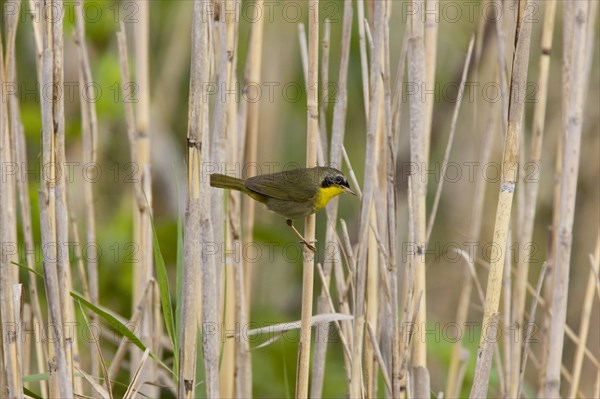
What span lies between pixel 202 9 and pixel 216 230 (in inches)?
24.6

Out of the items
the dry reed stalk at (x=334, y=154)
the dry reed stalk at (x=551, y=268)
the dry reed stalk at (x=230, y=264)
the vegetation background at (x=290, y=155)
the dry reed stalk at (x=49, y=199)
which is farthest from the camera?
the vegetation background at (x=290, y=155)

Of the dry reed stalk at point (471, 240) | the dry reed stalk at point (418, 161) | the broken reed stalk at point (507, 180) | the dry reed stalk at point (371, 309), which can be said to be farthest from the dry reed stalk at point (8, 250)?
the dry reed stalk at point (471, 240)

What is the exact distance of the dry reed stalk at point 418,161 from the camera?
6.85 ft

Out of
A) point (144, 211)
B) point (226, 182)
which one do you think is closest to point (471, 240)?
point (226, 182)

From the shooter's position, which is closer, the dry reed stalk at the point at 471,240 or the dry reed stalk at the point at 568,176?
the dry reed stalk at the point at 568,176

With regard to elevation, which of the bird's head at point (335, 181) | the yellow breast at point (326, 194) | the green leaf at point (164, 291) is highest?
the bird's head at point (335, 181)

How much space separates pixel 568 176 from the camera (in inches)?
88.6

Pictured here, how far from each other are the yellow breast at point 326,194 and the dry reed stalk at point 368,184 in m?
0.43

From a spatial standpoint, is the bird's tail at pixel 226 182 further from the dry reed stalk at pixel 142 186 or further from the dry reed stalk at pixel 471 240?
the dry reed stalk at pixel 471 240

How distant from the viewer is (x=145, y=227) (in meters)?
2.56

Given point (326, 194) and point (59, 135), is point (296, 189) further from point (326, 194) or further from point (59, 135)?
point (59, 135)

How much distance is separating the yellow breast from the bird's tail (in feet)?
0.97

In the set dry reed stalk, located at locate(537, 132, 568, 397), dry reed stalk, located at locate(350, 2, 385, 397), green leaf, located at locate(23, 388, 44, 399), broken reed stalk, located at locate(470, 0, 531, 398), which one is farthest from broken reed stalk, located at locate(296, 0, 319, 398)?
dry reed stalk, located at locate(537, 132, 568, 397)

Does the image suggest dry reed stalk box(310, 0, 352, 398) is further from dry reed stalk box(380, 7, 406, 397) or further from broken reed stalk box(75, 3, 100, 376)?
broken reed stalk box(75, 3, 100, 376)
